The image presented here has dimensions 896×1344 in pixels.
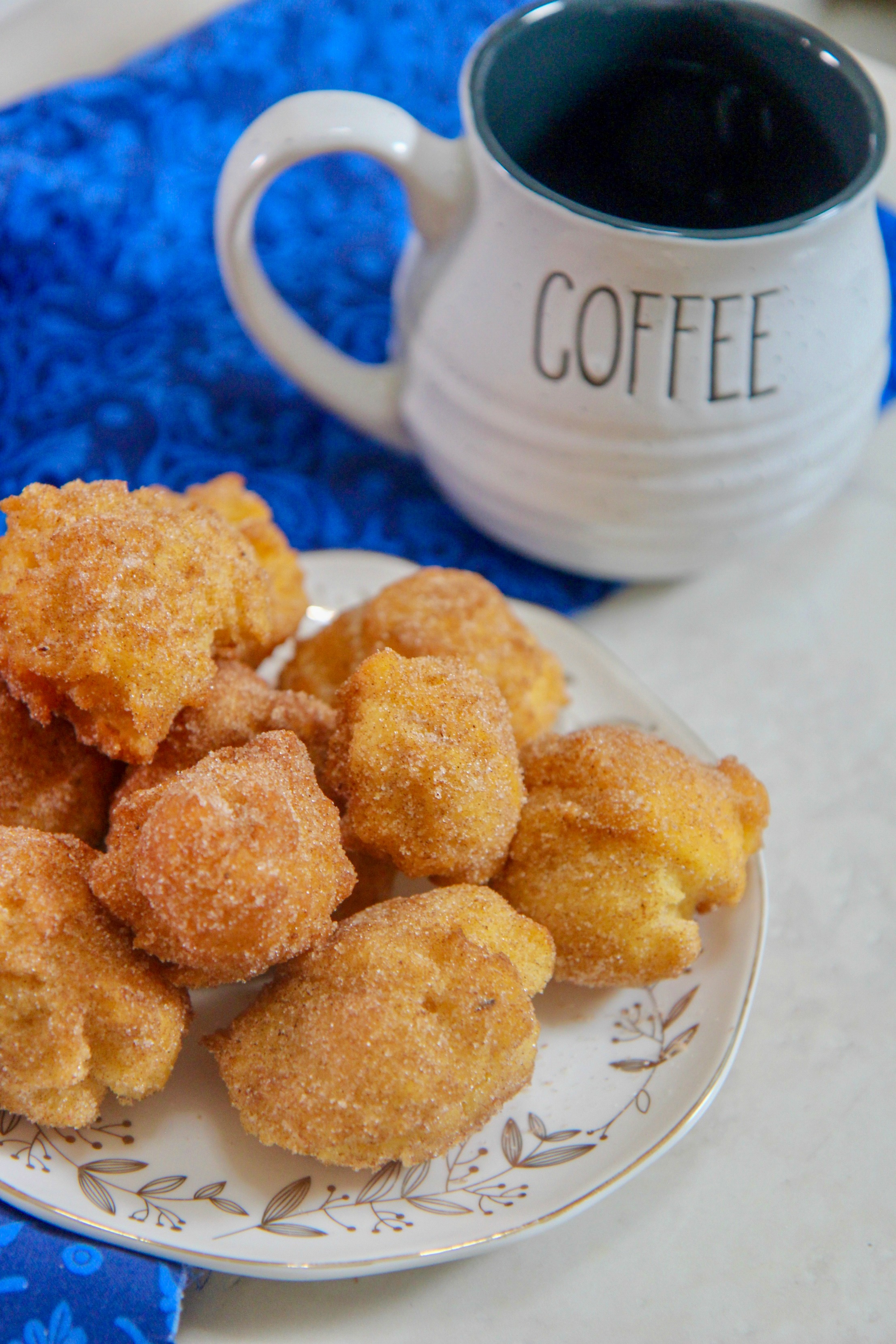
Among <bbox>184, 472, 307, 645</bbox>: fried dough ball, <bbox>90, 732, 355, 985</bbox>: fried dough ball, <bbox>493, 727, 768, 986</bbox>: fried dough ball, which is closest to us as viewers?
<bbox>90, 732, 355, 985</bbox>: fried dough ball

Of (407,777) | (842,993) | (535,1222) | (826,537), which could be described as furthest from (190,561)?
(826,537)

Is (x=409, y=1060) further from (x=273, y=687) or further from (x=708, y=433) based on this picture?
(x=708, y=433)

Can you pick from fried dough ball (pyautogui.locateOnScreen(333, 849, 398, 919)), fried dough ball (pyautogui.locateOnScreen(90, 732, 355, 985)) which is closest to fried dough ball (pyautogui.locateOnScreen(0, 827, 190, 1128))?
fried dough ball (pyautogui.locateOnScreen(90, 732, 355, 985))

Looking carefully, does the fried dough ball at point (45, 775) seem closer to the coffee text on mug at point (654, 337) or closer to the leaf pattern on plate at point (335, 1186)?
the leaf pattern on plate at point (335, 1186)

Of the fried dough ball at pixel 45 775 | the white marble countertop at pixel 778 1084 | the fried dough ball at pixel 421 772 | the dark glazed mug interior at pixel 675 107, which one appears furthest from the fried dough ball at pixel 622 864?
the dark glazed mug interior at pixel 675 107

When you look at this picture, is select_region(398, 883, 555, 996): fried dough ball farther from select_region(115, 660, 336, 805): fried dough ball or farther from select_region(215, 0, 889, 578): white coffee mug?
select_region(215, 0, 889, 578): white coffee mug

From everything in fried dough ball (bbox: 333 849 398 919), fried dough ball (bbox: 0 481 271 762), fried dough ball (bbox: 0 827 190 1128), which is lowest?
fried dough ball (bbox: 333 849 398 919)

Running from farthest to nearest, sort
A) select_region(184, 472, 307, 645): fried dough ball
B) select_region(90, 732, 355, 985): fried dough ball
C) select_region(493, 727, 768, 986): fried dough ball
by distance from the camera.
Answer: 1. select_region(184, 472, 307, 645): fried dough ball
2. select_region(493, 727, 768, 986): fried dough ball
3. select_region(90, 732, 355, 985): fried dough ball
